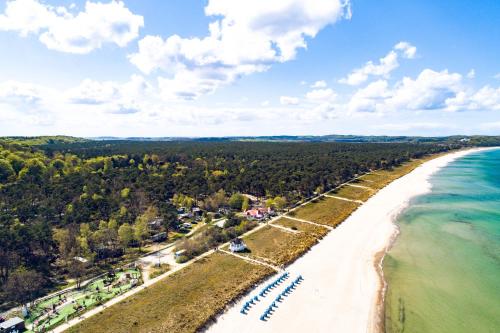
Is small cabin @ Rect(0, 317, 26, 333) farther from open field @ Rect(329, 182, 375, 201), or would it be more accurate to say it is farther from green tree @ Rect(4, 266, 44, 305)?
open field @ Rect(329, 182, 375, 201)

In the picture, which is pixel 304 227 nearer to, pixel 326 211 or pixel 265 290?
pixel 326 211

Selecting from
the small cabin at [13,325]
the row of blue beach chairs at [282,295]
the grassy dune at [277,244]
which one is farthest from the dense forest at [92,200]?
the row of blue beach chairs at [282,295]

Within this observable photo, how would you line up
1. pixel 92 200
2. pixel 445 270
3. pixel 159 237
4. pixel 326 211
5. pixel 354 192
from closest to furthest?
pixel 445 270
pixel 159 237
pixel 92 200
pixel 326 211
pixel 354 192

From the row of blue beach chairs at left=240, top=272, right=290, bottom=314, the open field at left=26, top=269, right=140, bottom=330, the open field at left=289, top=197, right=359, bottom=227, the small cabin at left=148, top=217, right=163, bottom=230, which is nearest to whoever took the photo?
the open field at left=26, top=269, right=140, bottom=330

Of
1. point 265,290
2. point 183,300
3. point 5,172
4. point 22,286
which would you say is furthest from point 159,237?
point 5,172

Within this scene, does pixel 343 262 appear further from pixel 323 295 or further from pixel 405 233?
pixel 405 233

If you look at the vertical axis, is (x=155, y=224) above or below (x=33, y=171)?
below

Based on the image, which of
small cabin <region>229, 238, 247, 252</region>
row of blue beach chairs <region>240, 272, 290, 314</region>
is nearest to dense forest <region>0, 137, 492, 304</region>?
small cabin <region>229, 238, 247, 252</region>
